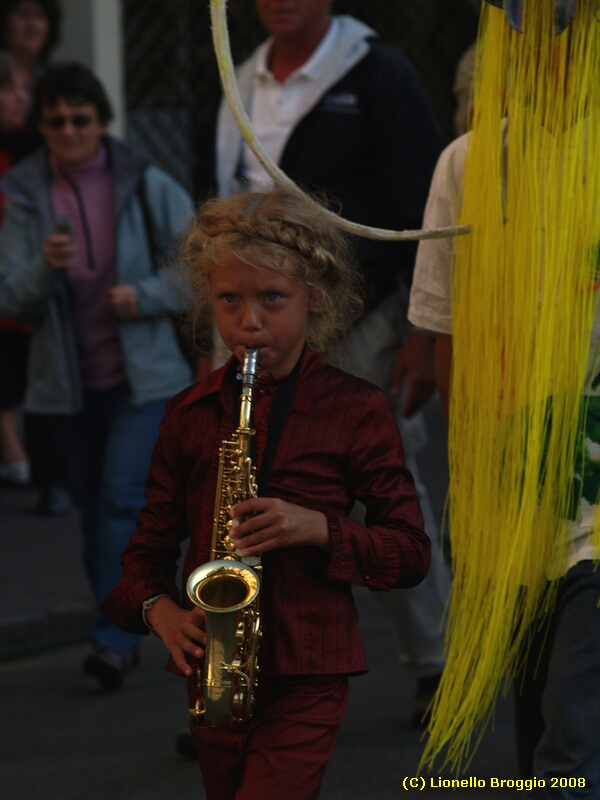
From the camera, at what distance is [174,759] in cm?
437

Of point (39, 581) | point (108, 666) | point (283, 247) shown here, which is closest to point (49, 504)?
point (39, 581)

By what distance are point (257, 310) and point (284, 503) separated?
378 mm

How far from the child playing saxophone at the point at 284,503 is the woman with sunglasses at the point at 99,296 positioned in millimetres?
2347

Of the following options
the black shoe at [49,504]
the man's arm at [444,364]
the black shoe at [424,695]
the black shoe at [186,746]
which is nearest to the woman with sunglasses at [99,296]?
the black shoe at [186,746]

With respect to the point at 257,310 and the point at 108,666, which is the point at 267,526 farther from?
the point at 108,666

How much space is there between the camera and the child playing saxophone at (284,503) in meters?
2.55

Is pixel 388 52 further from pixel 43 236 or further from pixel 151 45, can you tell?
pixel 151 45

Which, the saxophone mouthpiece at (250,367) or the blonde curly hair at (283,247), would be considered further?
the blonde curly hair at (283,247)

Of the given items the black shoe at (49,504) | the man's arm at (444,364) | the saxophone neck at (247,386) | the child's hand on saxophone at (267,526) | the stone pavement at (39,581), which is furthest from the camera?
the black shoe at (49,504)

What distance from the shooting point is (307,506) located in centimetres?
261

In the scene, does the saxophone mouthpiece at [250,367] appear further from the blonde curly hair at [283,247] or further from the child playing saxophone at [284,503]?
the blonde curly hair at [283,247]

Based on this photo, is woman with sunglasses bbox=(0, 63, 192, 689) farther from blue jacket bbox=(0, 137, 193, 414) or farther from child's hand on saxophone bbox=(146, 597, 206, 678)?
child's hand on saxophone bbox=(146, 597, 206, 678)

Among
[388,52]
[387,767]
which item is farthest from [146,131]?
[387,767]

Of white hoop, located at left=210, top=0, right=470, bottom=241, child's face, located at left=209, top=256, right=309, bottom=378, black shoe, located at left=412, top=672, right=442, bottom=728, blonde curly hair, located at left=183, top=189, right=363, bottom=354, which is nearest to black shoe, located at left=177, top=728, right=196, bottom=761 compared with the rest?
black shoe, located at left=412, top=672, right=442, bottom=728
